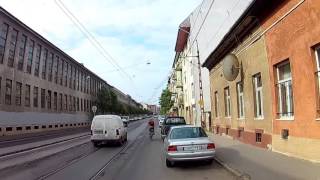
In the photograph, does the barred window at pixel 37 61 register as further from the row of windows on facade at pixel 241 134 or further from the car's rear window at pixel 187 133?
the car's rear window at pixel 187 133

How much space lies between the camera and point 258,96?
2186 centimetres

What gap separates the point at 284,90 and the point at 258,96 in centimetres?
414

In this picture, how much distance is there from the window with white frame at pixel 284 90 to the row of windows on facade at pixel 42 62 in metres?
39.5

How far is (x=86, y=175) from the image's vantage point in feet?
49.4

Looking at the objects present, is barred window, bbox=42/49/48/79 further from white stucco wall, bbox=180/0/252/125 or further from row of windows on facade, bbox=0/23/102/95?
white stucco wall, bbox=180/0/252/125

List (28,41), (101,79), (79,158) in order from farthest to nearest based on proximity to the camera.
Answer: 1. (101,79)
2. (28,41)
3. (79,158)

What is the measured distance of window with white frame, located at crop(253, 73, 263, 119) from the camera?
70.4 feet

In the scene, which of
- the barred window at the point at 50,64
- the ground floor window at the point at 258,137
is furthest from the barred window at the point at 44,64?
the ground floor window at the point at 258,137

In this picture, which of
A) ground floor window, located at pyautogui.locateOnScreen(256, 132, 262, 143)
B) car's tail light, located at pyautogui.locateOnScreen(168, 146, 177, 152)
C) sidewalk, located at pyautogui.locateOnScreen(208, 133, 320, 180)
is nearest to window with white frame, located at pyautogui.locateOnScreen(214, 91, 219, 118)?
ground floor window, located at pyautogui.locateOnScreen(256, 132, 262, 143)

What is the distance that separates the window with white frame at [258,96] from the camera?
21.5m

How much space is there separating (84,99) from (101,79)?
24.4 meters

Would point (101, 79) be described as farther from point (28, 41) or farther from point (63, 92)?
point (28, 41)

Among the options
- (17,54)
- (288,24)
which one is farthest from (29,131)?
(288,24)

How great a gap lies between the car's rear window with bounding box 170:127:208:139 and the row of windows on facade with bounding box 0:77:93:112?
39032 mm
